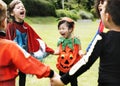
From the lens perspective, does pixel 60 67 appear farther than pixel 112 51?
Yes

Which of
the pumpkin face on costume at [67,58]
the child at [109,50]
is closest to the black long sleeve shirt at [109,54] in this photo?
the child at [109,50]

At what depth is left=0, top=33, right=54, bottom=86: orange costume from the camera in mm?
3307

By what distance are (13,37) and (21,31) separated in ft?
0.48

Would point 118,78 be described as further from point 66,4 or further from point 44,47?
point 66,4

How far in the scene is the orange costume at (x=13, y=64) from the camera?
10.8 ft

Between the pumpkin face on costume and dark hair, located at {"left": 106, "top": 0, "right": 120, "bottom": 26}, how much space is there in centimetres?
241

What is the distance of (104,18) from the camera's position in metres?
3.14

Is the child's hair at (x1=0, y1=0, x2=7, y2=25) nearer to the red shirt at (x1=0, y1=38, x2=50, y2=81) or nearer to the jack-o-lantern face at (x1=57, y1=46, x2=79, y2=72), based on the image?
the red shirt at (x1=0, y1=38, x2=50, y2=81)

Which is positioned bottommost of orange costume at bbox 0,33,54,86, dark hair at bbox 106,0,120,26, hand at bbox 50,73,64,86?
hand at bbox 50,73,64,86

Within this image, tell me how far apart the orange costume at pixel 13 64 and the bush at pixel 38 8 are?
26.4m

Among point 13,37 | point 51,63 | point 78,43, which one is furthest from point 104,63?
point 51,63

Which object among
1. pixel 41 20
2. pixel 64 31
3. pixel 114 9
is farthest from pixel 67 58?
pixel 41 20

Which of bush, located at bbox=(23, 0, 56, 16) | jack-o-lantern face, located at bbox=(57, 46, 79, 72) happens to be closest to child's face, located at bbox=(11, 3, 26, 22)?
jack-o-lantern face, located at bbox=(57, 46, 79, 72)

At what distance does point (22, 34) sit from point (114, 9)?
9.58 feet
